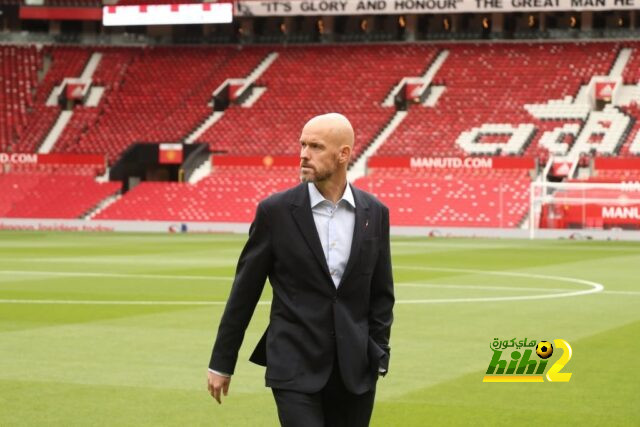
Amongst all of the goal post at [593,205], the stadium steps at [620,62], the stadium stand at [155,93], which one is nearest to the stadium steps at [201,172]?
the stadium stand at [155,93]

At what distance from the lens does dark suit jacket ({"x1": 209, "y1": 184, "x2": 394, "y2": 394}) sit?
7.03 m

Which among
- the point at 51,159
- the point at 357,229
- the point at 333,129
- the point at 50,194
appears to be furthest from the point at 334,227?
the point at 51,159

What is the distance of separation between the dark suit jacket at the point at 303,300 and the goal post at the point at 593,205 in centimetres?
4924

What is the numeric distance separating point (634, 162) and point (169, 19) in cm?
2743

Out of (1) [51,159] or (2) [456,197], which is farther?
(1) [51,159]

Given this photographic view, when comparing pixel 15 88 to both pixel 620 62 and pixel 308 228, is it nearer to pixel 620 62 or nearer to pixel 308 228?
pixel 620 62

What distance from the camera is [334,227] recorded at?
23.4 feet

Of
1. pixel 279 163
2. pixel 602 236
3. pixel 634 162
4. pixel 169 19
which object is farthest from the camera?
pixel 169 19

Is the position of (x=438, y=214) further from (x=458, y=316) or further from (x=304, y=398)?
(x=304, y=398)

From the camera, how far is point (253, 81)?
3091 inches

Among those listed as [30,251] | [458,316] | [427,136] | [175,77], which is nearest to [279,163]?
[427,136]

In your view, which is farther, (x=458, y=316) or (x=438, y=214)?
(x=438, y=214)

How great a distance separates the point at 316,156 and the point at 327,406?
1.37m

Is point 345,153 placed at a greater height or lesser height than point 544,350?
greater
